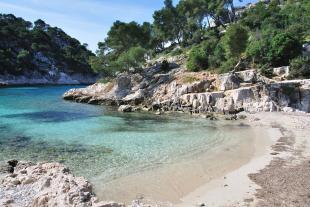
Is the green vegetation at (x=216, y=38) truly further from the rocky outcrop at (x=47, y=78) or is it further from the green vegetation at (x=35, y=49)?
the green vegetation at (x=35, y=49)

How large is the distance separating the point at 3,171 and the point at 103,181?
4993mm

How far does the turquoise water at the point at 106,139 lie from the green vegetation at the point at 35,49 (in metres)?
90.7

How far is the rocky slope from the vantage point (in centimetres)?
4388

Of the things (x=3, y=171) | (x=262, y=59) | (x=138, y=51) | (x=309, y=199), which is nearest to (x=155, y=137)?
(x=3, y=171)

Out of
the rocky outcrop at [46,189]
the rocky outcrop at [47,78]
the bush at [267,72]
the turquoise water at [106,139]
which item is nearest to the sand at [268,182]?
the turquoise water at [106,139]

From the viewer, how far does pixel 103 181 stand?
60.6 feet

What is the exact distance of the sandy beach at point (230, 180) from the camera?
15.3m

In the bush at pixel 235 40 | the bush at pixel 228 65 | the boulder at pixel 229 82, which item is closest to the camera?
the boulder at pixel 229 82

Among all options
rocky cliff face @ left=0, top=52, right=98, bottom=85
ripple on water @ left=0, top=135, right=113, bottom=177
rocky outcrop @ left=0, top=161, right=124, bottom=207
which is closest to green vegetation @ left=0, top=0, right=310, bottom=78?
rocky cliff face @ left=0, top=52, right=98, bottom=85

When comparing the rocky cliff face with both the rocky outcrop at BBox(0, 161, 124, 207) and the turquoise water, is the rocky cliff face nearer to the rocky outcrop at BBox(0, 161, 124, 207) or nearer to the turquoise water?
the turquoise water

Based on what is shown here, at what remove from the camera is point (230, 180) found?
1802 cm

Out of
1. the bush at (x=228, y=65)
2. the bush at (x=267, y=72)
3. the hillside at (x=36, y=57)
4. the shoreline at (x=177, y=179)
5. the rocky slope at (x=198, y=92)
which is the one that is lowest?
the shoreline at (x=177, y=179)

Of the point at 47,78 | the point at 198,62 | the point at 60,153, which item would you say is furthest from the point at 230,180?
the point at 47,78

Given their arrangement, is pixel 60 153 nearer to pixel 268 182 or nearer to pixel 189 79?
pixel 268 182
